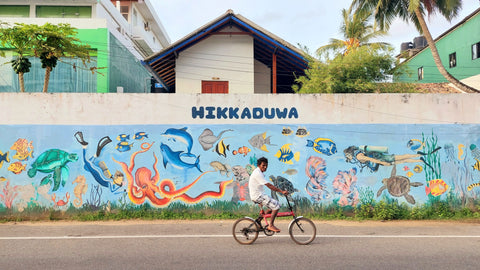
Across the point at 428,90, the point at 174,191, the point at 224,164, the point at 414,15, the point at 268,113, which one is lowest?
the point at 174,191

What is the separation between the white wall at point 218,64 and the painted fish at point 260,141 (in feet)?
21.2

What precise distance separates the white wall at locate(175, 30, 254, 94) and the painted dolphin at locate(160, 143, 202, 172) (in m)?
6.53

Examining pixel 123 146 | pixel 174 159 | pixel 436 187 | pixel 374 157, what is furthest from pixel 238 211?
pixel 436 187

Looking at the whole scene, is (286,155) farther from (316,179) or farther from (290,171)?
(316,179)

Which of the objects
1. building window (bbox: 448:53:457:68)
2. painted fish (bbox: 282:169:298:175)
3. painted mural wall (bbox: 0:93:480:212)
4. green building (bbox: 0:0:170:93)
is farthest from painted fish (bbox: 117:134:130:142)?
building window (bbox: 448:53:457:68)

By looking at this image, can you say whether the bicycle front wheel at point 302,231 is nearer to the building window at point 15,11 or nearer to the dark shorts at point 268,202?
the dark shorts at point 268,202

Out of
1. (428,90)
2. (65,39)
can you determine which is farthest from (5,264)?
(428,90)

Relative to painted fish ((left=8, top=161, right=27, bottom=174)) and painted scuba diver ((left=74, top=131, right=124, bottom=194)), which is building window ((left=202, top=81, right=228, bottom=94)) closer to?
painted scuba diver ((left=74, top=131, right=124, bottom=194))

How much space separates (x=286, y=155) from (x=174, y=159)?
117 inches

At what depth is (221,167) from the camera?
33.6 ft

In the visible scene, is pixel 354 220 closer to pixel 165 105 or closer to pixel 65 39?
pixel 165 105

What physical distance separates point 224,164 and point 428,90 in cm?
1373

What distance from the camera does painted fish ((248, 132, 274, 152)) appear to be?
10.3 metres

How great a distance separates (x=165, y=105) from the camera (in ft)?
33.8
